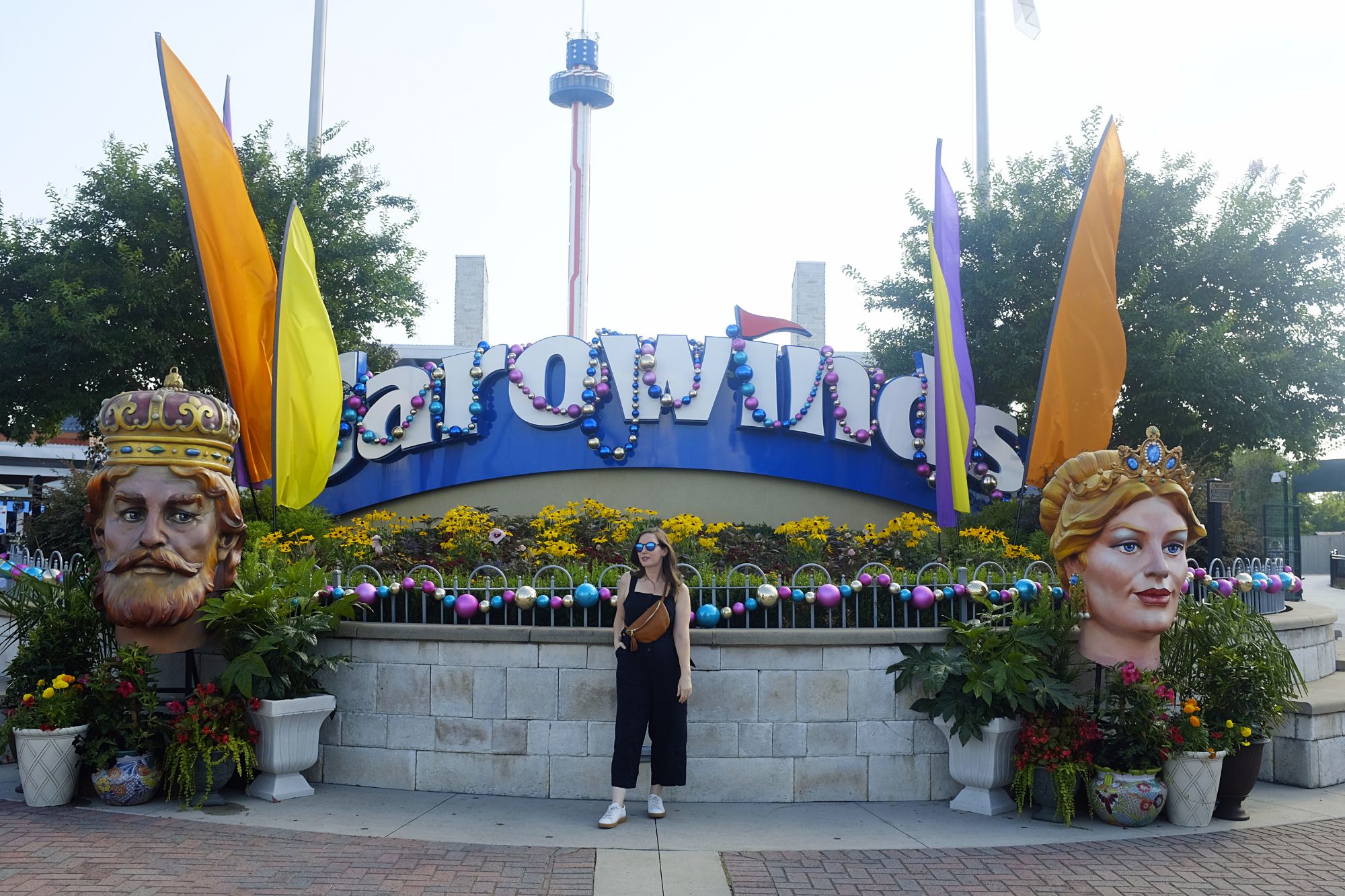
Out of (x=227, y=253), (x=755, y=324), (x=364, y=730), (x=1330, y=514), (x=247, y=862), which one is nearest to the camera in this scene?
(x=247, y=862)

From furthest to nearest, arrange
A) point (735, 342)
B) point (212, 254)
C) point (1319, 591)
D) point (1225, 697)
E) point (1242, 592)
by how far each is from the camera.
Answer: point (1319, 591)
point (735, 342)
point (212, 254)
point (1242, 592)
point (1225, 697)

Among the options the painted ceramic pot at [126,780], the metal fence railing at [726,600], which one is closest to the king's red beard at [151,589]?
the painted ceramic pot at [126,780]

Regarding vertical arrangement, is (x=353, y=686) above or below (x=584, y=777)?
above

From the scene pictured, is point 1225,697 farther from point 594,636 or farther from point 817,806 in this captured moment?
point 594,636

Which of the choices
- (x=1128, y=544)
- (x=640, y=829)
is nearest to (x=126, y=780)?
(x=640, y=829)

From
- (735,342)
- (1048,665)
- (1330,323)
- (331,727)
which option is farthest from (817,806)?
(1330,323)

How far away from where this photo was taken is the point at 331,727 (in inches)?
277

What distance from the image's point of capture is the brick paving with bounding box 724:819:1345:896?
507cm

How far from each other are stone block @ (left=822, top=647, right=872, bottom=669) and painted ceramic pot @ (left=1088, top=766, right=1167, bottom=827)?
1.51 meters

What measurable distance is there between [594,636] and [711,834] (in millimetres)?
1448

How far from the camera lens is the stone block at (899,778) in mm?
6793

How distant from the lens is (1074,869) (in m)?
5.38

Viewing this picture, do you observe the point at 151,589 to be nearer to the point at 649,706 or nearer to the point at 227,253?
the point at 649,706

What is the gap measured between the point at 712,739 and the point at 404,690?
2042mm
